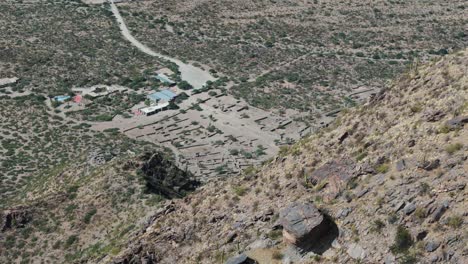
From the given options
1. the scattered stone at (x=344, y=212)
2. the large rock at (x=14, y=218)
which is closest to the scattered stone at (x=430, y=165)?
the scattered stone at (x=344, y=212)

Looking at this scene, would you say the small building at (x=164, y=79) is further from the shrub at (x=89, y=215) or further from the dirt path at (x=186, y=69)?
the shrub at (x=89, y=215)

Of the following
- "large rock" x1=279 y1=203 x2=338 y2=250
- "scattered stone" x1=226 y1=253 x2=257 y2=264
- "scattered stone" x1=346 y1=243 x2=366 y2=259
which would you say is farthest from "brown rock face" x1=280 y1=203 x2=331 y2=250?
"scattered stone" x1=226 y1=253 x2=257 y2=264

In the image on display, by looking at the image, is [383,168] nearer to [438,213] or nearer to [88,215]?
[438,213]

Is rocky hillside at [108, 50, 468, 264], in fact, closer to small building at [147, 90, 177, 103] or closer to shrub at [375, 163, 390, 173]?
shrub at [375, 163, 390, 173]

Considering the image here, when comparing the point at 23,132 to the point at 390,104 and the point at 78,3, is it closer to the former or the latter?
the point at 390,104

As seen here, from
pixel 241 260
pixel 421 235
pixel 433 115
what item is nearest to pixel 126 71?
pixel 433 115

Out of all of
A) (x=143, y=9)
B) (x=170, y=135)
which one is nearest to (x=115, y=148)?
(x=170, y=135)
